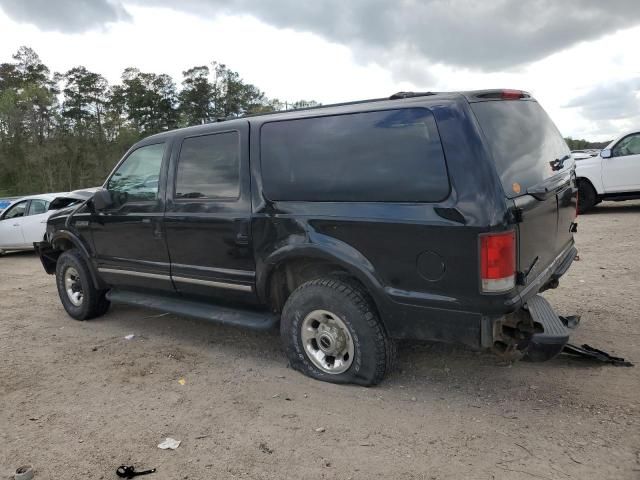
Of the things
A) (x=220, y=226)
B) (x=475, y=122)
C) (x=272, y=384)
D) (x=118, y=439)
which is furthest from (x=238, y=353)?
(x=475, y=122)

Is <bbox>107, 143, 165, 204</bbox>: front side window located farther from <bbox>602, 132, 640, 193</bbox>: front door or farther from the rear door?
<bbox>602, 132, 640, 193</bbox>: front door

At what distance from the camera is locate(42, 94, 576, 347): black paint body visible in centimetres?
301

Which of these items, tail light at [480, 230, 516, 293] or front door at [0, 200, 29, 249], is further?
front door at [0, 200, 29, 249]

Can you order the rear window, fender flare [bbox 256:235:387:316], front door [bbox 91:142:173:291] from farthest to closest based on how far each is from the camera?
1. front door [bbox 91:142:173:291]
2. fender flare [bbox 256:235:387:316]
3. the rear window

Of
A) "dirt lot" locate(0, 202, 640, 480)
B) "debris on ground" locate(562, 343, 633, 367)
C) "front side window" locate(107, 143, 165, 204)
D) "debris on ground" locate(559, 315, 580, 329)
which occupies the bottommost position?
"dirt lot" locate(0, 202, 640, 480)

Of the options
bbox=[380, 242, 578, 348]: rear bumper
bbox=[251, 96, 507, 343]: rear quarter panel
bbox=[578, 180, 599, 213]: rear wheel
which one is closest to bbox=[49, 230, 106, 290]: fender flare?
bbox=[251, 96, 507, 343]: rear quarter panel

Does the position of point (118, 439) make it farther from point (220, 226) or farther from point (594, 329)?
point (594, 329)

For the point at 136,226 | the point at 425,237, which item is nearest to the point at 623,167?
the point at 425,237

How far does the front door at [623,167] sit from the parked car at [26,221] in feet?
38.2

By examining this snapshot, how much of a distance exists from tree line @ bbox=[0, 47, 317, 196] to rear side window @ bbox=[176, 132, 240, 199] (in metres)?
38.1

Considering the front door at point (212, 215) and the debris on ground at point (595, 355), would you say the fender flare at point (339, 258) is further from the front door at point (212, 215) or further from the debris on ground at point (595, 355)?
the debris on ground at point (595, 355)

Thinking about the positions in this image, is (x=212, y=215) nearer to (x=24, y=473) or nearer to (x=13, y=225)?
(x=24, y=473)

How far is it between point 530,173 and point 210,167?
99.0 inches

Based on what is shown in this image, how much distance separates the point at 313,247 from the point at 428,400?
4.28ft
